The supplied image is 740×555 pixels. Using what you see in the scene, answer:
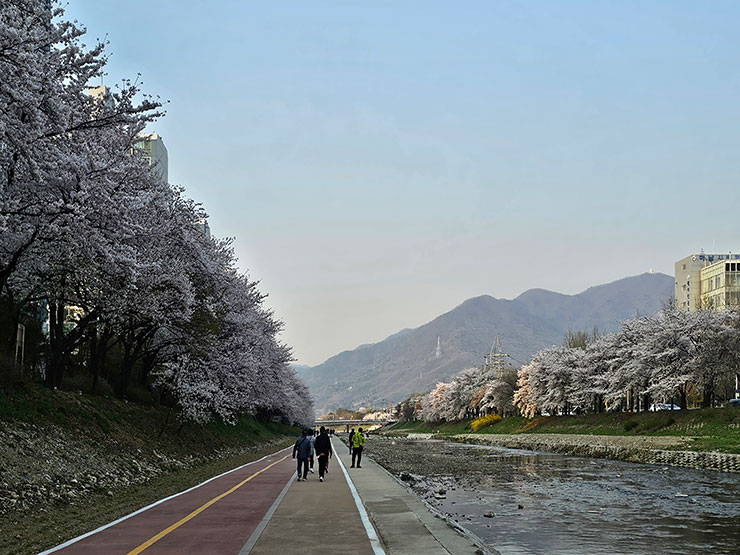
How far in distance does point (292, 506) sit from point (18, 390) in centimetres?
1143

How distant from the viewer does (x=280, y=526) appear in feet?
47.6

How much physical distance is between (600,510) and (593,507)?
0.81 metres

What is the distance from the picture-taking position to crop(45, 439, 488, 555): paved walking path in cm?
1205

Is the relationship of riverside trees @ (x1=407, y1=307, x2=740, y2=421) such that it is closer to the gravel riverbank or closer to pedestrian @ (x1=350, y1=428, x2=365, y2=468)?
the gravel riverbank

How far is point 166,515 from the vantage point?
1609 cm

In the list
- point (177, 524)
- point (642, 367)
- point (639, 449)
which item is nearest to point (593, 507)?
point (177, 524)

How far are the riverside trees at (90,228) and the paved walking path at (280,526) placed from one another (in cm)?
731

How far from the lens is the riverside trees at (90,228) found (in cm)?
1684

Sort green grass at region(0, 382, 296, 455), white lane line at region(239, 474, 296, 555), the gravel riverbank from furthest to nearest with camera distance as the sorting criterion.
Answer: the gravel riverbank
green grass at region(0, 382, 296, 455)
white lane line at region(239, 474, 296, 555)

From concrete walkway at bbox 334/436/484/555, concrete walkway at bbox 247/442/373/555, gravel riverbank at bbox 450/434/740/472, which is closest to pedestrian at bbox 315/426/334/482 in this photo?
concrete walkway at bbox 334/436/484/555

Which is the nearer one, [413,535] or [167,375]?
[413,535]

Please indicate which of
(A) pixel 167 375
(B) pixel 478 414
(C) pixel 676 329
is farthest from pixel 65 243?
(B) pixel 478 414

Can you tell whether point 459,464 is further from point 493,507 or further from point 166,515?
point 166,515

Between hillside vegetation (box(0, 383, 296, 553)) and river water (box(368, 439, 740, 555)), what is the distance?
9.06 metres
